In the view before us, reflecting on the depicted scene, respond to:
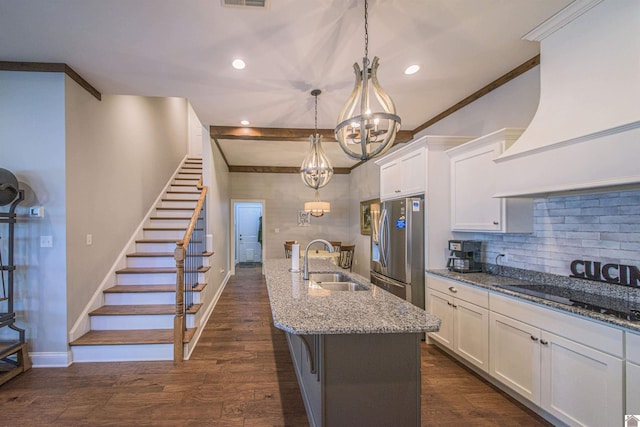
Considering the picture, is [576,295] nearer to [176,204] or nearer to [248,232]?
[176,204]

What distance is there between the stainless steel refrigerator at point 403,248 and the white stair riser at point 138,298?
2.64 m

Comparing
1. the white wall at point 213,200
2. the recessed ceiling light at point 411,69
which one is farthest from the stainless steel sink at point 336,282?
the white wall at point 213,200

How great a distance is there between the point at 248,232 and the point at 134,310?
717 cm

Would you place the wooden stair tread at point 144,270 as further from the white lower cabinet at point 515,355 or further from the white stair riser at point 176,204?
the white lower cabinet at point 515,355

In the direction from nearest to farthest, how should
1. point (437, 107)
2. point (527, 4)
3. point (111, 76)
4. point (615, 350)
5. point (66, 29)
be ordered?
point (615, 350) → point (527, 4) → point (66, 29) → point (111, 76) → point (437, 107)

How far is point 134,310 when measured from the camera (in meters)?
3.18

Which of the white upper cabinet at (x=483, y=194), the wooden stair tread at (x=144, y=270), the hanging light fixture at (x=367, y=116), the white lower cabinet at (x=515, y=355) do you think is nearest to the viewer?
the hanging light fixture at (x=367, y=116)

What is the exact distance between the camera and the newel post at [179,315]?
2.83 m

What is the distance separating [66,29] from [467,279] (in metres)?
3.81

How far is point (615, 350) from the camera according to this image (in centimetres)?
151

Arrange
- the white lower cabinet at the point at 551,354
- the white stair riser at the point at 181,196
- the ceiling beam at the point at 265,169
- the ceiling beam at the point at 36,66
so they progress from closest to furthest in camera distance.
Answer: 1. the white lower cabinet at the point at 551,354
2. the ceiling beam at the point at 36,66
3. the white stair riser at the point at 181,196
4. the ceiling beam at the point at 265,169

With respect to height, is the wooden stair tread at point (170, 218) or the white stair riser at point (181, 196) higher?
the white stair riser at point (181, 196)

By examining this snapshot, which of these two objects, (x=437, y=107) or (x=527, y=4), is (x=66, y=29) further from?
(x=437, y=107)

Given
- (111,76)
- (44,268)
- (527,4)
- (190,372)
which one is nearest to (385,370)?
(190,372)
